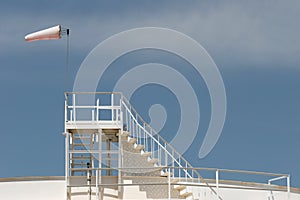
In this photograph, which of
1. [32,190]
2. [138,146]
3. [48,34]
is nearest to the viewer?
[32,190]

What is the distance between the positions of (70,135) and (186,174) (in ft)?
13.6

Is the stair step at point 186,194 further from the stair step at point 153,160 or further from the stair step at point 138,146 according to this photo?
the stair step at point 138,146

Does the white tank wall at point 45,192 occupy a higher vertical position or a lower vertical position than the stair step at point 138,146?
lower

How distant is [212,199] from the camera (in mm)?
28969

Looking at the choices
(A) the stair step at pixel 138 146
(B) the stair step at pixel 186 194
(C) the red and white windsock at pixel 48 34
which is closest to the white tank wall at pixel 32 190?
(A) the stair step at pixel 138 146

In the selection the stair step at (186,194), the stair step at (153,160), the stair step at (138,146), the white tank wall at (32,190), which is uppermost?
the stair step at (138,146)

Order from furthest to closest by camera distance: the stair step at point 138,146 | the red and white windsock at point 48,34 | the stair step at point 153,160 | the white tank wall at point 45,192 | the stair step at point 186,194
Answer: the red and white windsock at point 48,34 < the stair step at point 138,146 < the stair step at point 153,160 < the white tank wall at point 45,192 < the stair step at point 186,194

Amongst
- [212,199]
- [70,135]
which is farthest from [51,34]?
[212,199]

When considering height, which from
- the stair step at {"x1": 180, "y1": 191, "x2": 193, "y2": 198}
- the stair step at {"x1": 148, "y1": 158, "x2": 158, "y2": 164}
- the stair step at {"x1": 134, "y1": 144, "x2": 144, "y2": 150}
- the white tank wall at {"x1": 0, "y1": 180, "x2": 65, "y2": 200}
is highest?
the stair step at {"x1": 134, "y1": 144, "x2": 144, "y2": 150}

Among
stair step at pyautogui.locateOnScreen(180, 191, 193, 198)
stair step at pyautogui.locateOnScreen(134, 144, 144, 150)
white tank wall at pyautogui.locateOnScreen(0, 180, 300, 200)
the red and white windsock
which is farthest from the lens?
the red and white windsock

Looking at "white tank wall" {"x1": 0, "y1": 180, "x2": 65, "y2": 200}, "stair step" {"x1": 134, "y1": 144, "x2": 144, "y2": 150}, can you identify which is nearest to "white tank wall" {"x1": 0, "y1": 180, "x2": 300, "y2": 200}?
"white tank wall" {"x1": 0, "y1": 180, "x2": 65, "y2": 200}

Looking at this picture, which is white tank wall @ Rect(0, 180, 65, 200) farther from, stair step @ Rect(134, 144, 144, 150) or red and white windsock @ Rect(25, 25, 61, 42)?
red and white windsock @ Rect(25, 25, 61, 42)

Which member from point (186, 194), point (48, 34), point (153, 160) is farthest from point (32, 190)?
point (48, 34)

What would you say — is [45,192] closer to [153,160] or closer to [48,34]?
[153,160]
